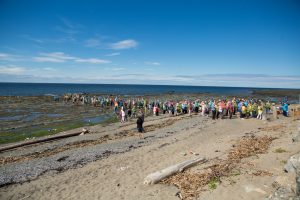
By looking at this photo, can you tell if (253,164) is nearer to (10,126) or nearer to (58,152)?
(58,152)

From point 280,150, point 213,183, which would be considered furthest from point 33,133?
point 280,150

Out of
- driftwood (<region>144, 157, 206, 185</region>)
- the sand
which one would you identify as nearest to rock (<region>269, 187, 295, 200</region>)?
the sand

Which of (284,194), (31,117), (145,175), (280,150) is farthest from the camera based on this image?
(31,117)

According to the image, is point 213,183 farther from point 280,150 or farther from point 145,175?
point 280,150

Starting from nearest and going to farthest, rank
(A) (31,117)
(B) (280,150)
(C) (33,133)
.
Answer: (B) (280,150) < (C) (33,133) < (A) (31,117)

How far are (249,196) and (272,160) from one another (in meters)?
3.66

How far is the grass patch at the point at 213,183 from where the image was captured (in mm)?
8575

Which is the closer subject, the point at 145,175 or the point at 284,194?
the point at 284,194

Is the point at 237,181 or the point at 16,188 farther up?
the point at 237,181

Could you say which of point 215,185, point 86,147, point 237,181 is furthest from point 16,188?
point 237,181

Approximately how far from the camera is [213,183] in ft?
29.1

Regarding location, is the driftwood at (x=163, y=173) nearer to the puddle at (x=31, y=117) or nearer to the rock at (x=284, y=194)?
the rock at (x=284, y=194)

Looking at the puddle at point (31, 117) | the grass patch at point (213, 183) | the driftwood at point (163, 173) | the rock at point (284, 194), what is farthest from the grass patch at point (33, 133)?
the rock at point (284, 194)

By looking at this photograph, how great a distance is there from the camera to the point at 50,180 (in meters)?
10.7
